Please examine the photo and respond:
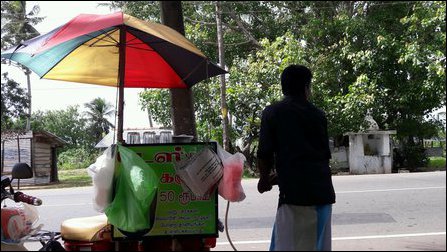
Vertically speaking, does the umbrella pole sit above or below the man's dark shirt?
above

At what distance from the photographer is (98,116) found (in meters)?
49.3

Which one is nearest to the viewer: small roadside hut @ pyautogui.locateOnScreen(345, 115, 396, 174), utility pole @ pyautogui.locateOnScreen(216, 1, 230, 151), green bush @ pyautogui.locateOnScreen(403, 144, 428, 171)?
utility pole @ pyautogui.locateOnScreen(216, 1, 230, 151)

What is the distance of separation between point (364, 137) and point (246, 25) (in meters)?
7.34

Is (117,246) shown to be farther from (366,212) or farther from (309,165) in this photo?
(366,212)

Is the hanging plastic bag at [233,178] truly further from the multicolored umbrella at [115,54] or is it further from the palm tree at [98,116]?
the palm tree at [98,116]

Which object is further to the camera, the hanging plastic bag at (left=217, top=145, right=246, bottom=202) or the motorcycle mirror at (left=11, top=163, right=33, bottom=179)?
the hanging plastic bag at (left=217, top=145, right=246, bottom=202)

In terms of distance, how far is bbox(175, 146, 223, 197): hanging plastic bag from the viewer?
3.44 m

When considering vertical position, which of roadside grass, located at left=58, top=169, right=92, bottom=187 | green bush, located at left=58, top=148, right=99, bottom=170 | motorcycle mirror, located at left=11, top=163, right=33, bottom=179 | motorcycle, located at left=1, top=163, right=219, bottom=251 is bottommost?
roadside grass, located at left=58, top=169, right=92, bottom=187

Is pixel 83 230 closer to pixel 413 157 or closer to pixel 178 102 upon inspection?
pixel 178 102

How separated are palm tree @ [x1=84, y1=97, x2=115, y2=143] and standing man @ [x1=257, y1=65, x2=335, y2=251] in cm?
4760

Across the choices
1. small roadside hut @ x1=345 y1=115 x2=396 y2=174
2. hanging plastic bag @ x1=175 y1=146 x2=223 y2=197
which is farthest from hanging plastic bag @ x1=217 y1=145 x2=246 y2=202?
small roadside hut @ x1=345 y1=115 x2=396 y2=174

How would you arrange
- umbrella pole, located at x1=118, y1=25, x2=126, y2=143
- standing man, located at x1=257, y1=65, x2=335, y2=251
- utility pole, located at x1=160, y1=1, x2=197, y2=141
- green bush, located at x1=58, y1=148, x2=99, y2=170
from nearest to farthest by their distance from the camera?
1. standing man, located at x1=257, y1=65, x2=335, y2=251
2. umbrella pole, located at x1=118, y1=25, x2=126, y2=143
3. utility pole, located at x1=160, y1=1, x2=197, y2=141
4. green bush, located at x1=58, y1=148, x2=99, y2=170

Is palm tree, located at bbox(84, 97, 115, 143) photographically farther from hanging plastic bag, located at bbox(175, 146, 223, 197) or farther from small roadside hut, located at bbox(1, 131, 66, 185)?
hanging plastic bag, located at bbox(175, 146, 223, 197)

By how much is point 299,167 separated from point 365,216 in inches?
223
